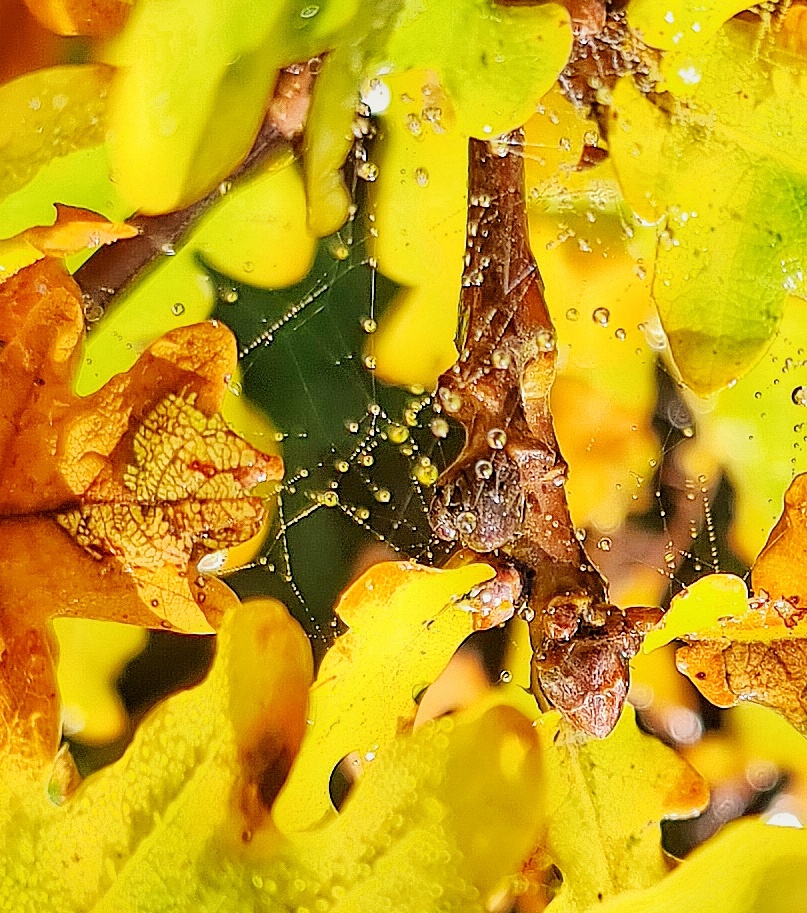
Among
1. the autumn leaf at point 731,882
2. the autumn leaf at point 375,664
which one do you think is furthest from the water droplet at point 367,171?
the autumn leaf at point 731,882

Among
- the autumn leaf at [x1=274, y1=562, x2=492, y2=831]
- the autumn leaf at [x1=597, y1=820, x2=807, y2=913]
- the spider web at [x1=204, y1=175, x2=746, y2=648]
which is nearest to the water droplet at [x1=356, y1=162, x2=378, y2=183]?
the spider web at [x1=204, y1=175, x2=746, y2=648]

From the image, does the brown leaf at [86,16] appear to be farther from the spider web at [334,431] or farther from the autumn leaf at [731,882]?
the autumn leaf at [731,882]

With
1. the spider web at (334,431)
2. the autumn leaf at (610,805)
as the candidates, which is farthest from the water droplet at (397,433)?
the autumn leaf at (610,805)

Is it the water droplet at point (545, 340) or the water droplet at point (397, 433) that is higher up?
the water droplet at point (545, 340)

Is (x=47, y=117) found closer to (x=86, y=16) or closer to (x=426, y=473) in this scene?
(x=86, y=16)

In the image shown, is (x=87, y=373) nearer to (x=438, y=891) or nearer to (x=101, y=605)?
(x=101, y=605)

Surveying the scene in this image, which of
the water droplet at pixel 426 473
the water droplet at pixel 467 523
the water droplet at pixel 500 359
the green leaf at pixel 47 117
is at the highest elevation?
the green leaf at pixel 47 117

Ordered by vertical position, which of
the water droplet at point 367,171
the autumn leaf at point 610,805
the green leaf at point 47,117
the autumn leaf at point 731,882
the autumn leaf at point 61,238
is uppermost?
the green leaf at point 47,117

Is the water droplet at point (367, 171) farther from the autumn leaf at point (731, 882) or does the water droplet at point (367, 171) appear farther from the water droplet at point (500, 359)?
the autumn leaf at point (731, 882)
